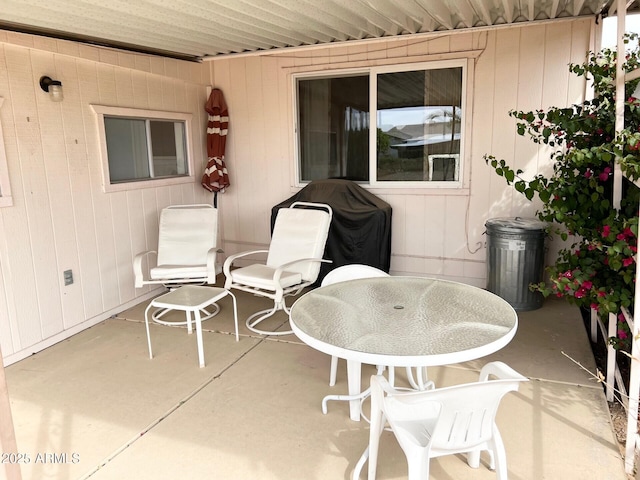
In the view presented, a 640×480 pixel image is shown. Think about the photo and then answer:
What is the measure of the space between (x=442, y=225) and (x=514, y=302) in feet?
3.38

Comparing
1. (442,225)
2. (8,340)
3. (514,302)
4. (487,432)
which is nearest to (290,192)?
(442,225)

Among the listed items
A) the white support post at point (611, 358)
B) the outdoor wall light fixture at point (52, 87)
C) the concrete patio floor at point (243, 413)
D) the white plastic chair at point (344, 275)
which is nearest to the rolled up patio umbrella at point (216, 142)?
the outdoor wall light fixture at point (52, 87)

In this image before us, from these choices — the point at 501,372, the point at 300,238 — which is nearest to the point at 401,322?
the point at 501,372

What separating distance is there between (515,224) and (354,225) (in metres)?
1.46

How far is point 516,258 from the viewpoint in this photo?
161 inches

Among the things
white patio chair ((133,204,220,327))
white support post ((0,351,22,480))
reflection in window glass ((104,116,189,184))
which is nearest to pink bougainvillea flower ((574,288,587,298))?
white support post ((0,351,22,480))

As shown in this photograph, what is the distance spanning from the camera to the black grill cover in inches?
181

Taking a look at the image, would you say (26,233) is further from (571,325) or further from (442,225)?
(571,325)

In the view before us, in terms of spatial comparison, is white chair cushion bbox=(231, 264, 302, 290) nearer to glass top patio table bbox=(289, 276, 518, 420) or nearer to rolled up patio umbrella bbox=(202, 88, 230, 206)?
glass top patio table bbox=(289, 276, 518, 420)

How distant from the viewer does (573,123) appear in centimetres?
263

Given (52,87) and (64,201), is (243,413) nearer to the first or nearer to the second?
(64,201)

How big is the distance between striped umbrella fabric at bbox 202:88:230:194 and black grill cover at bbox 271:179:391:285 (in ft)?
3.46

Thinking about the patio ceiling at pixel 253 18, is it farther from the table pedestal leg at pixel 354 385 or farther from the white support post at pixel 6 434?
the white support post at pixel 6 434

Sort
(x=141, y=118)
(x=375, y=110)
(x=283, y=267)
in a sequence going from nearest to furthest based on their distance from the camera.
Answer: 1. (x=283, y=267)
2. (x=141, y=118)
3. (x=375, y=110)
